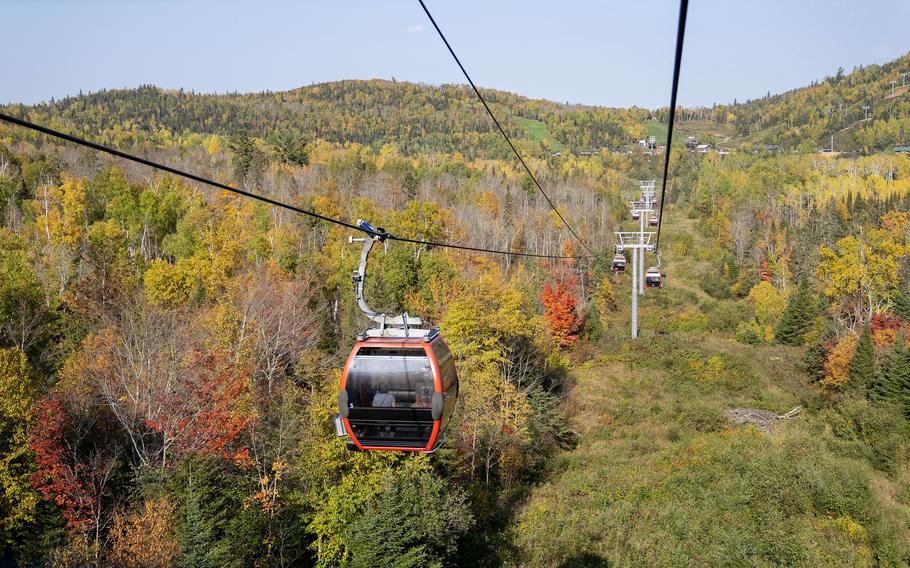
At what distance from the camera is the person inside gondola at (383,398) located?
10.8 m

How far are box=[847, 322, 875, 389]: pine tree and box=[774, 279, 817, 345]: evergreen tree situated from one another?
607 inches

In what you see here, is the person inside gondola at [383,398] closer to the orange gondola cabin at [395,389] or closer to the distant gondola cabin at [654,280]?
the orange gondola cabin at [395,389]

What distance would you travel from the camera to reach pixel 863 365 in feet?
130

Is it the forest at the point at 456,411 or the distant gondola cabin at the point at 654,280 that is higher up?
the distant gondola cabin at the point at 654,280

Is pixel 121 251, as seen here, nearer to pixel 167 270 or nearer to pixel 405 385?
pixel 167 270

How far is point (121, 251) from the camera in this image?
180 ft

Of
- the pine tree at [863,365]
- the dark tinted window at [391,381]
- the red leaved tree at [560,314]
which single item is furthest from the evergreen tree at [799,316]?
the dark tinted window at [391,381]

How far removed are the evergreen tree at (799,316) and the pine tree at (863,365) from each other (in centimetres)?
Result: 1542

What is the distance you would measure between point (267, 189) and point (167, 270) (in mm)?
40526

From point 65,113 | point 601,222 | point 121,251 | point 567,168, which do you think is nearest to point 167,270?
point 121,251

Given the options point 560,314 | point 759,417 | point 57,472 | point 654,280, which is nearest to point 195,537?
point 57,472

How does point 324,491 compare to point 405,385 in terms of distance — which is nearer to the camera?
point 405,385

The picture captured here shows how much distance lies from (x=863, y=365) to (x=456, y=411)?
87.8ft

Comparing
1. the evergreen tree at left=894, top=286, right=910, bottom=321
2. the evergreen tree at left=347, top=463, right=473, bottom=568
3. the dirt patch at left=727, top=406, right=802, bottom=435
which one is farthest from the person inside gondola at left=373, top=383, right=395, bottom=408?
the evergreen tree at left=894, top=286, right=910, bottom=321
